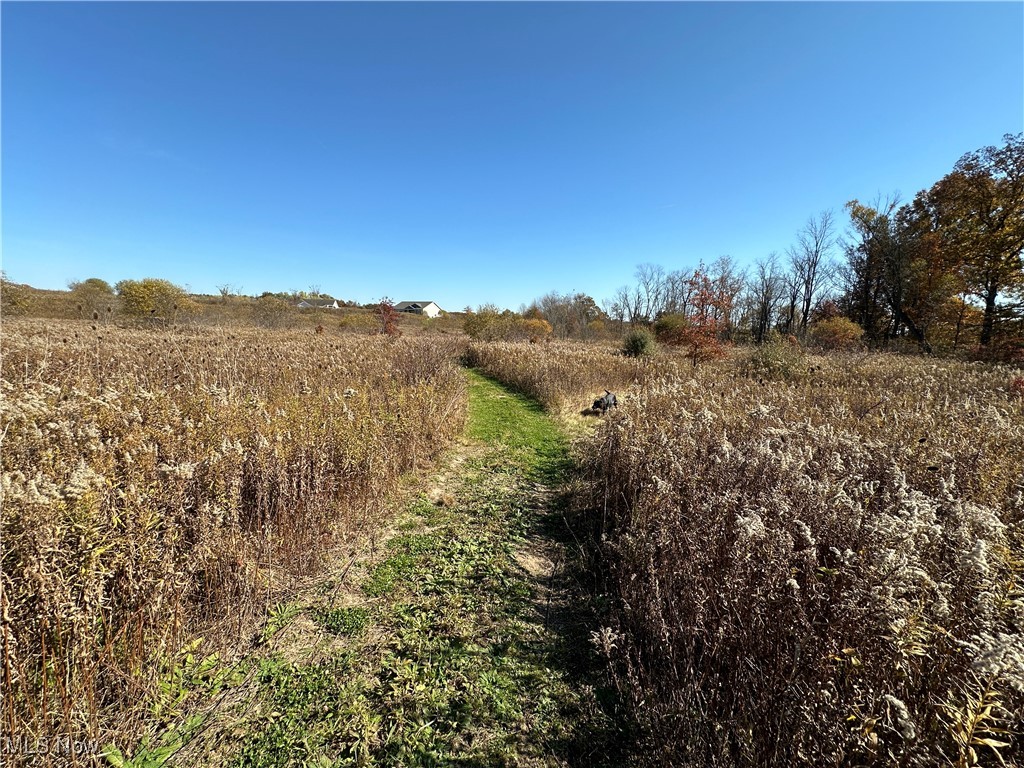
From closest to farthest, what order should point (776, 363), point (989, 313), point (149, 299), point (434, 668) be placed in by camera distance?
point (434, 668)
point (776, 363)
point (989, 313)
point (149, 299)

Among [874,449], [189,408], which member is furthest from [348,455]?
[874,449]

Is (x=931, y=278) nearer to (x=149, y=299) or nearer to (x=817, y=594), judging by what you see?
(x=817, y=594)

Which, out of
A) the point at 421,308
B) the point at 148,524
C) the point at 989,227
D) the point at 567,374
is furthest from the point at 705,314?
the point at 421,308

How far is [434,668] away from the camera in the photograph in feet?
7.96

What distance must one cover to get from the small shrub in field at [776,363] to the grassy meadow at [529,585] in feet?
20.1

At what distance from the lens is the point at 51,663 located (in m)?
1.60

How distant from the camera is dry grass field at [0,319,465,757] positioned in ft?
5.27

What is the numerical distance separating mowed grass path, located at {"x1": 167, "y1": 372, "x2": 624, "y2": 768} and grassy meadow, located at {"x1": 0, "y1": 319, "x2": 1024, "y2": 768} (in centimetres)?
2

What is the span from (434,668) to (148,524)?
6.12ft

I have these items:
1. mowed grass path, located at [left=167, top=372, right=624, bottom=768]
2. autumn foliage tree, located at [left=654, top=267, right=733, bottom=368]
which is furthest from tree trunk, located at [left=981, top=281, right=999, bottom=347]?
mowed grass path, located at [left=167, top=372, right=624, bottom=768]

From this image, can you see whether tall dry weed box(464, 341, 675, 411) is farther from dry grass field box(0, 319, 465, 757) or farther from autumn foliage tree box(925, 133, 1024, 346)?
autumn foliage tree box(925, 133, 1024, 346)

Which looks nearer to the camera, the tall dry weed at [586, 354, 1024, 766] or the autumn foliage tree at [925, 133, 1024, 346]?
the tall dry weed at [586, 354, 1024, 766]

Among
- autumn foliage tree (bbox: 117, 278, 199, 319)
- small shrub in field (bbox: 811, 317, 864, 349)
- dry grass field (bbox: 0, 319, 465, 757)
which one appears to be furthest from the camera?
small shrub in field (bbox: 811, 317, 864, 349)

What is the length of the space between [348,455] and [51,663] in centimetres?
232
